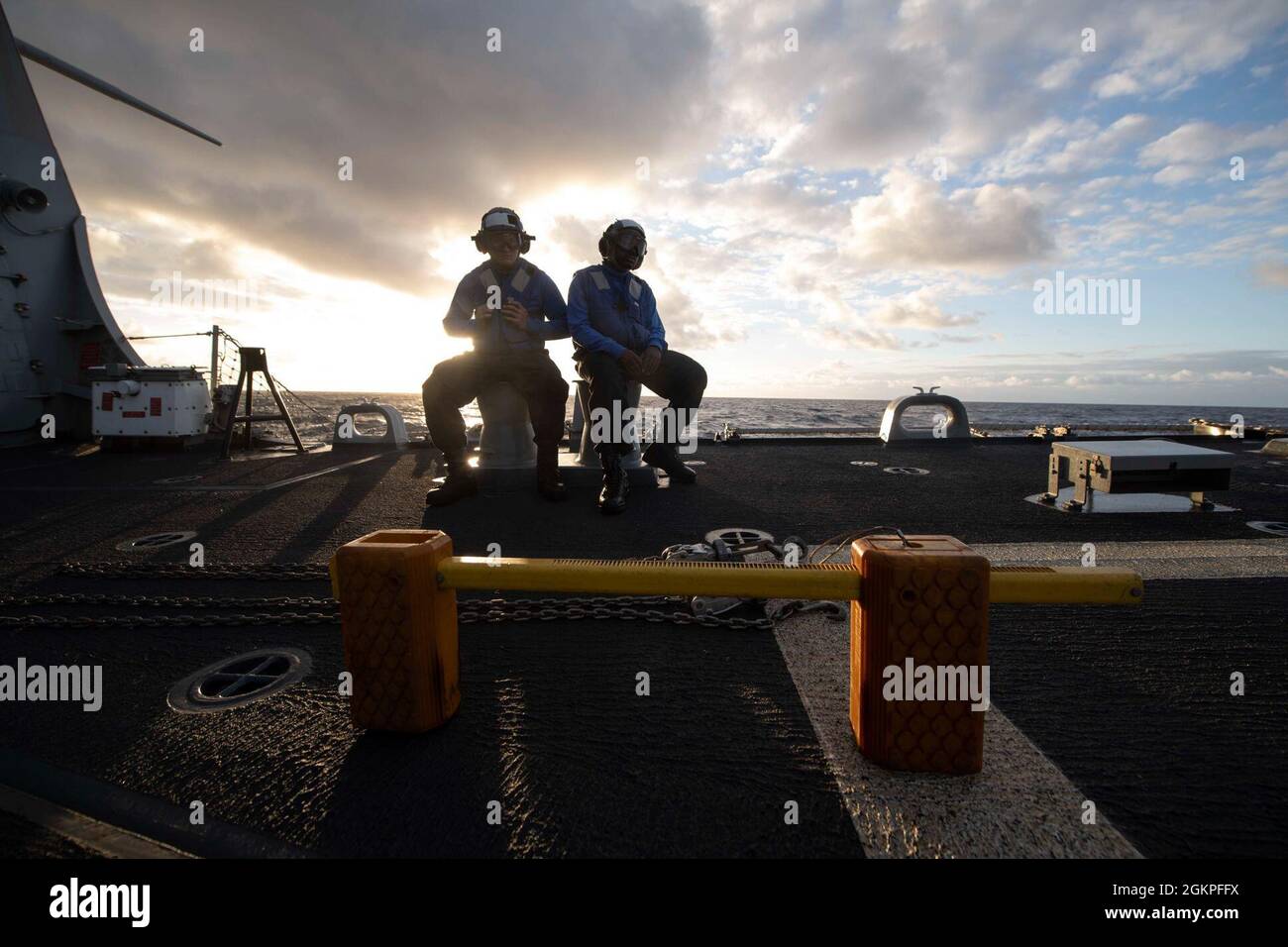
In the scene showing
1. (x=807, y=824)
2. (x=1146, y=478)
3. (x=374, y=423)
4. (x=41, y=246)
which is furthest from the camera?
(x=374, y=423)

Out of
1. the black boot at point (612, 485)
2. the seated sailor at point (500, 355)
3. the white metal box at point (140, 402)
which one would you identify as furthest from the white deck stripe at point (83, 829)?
the white metal box at point (140, 402)

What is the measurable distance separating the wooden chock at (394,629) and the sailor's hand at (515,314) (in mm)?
3000

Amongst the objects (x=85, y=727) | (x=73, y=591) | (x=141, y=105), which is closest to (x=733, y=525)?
(x=85, y=727)

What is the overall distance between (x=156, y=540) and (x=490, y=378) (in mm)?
2362

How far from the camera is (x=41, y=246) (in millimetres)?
8875

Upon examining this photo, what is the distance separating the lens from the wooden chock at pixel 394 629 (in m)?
1.42

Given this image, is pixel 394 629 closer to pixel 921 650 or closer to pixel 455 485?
pixel 921 650

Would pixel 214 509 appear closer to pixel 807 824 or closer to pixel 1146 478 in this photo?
pixel 807 824

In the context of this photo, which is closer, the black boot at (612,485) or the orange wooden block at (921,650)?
the orange wooden block at (921,650)

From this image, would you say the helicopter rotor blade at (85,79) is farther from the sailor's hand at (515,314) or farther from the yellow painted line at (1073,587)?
the yellow painted line at (1073,587)

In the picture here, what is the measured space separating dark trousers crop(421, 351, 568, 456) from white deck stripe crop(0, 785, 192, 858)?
3257 millimetres

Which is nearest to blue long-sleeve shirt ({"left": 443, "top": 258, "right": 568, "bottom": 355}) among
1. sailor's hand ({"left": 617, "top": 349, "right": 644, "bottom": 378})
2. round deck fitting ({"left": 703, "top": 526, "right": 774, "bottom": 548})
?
sailor's hand ({"left": 617, "top": 349, "right": 644, "bottom": 378})

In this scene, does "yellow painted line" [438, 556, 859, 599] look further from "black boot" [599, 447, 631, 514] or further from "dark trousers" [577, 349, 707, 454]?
"dark trousers" [577, 349, 707, 454]

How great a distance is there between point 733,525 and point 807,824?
2422 millimetres
